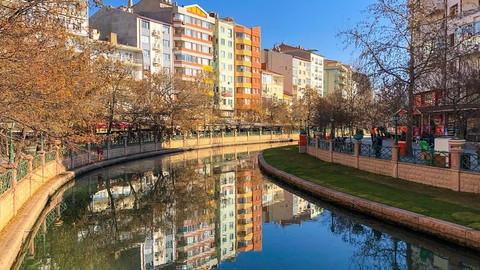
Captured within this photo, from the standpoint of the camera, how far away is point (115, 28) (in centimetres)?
6975

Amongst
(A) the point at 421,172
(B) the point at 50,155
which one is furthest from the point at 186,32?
(A) the point at 421,172

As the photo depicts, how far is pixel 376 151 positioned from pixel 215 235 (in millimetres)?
11612

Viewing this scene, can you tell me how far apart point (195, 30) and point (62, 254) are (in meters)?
69.8

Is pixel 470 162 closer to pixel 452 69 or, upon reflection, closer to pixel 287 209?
pixel 287 209

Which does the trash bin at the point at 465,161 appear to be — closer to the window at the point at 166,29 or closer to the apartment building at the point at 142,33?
the apartment building at the point at 142,33

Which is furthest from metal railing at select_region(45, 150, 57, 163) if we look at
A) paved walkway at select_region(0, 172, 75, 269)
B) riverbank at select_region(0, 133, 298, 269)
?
paved walkway at select_region(0, 172, 75, 269)

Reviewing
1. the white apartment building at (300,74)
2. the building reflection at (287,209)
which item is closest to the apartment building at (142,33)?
the building reflection at (287,209)

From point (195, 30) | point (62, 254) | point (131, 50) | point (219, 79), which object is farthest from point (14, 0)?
point (219, 79)

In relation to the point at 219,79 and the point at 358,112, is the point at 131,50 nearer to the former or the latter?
the point at 219,79

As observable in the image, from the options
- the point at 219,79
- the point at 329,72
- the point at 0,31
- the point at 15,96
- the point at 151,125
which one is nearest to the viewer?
the point at 0,31

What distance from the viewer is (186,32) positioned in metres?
77.7

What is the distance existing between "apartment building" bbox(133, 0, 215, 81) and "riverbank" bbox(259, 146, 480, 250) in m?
52.2

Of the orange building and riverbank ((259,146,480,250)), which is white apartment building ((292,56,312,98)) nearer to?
the orange building

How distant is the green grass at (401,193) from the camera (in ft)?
45.8
